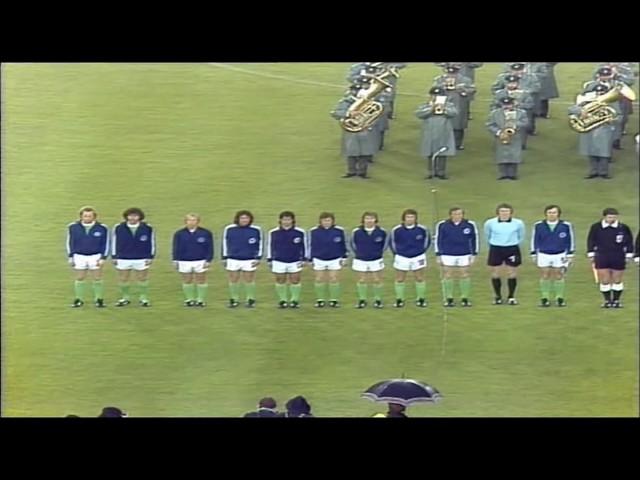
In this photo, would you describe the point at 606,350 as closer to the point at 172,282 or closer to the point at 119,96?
the point at 172,282

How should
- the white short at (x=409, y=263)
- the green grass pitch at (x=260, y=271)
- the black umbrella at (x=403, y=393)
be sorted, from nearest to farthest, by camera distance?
the black umbrella at (x=403, y=393) < the green grass pitch at (x=260, y=271) < the white short at (x=409, y=263)

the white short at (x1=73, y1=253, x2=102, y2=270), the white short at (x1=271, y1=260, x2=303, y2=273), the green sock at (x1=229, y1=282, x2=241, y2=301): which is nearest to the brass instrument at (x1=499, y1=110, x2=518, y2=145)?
the white short at (x1=271, y1=260, x2=303, y2=273)

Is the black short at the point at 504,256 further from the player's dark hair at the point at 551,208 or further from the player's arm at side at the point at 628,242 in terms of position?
the player's arm at side at the point at 628,242

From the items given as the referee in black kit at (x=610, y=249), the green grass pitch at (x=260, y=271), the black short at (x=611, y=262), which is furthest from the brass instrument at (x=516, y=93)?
the black short at (x=611, y=262)

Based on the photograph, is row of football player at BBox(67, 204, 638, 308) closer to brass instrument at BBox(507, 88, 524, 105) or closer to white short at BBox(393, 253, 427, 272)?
white short at BBox(393, 253, 427, 272)

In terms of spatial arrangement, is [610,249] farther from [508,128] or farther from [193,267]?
[193,267]

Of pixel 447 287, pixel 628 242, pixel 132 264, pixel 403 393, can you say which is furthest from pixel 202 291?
pixel 628 242

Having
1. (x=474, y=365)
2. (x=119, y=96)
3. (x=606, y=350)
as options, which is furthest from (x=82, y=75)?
(x=606, y=350)

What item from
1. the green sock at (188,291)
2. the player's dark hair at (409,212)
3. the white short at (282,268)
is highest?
→ the player's dark hair at (409,212)
